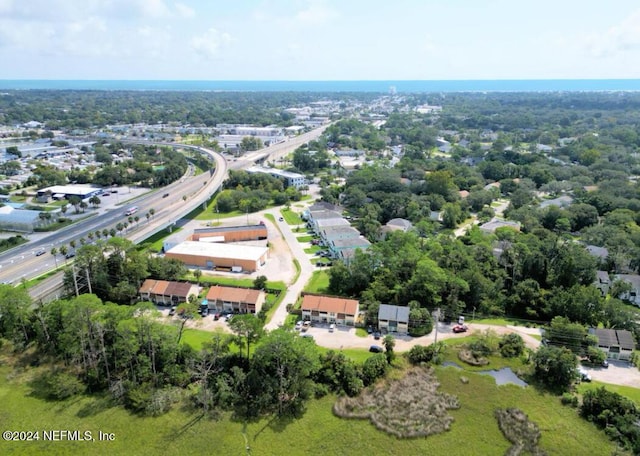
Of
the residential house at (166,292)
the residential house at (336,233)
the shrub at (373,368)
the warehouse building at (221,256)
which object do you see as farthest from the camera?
the residential house at (336,233)

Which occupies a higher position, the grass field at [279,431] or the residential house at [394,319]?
the residential house at [394,319]

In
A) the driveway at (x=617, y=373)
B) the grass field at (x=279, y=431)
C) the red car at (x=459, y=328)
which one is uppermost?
the red car at (x=459, y=328)

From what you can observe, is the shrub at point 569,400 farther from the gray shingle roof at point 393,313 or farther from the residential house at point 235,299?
the residential house at point 235,299

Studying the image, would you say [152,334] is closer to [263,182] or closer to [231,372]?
[231,372]

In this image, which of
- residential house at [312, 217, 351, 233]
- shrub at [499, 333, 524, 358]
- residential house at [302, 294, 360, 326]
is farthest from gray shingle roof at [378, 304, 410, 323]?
residential house at [312, 217, 351, 233]

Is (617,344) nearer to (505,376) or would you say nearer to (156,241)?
(505,376)

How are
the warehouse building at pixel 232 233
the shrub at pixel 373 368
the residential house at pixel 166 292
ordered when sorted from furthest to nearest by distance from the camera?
the warehouse building at pixel 232 233 < the residential house at pixel 166 292 < the shrub at pixel 373 368

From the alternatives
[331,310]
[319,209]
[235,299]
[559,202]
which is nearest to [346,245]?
[331,310]

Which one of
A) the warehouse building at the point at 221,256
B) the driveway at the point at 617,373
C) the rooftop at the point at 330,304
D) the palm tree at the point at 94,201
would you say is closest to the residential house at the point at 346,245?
the warehouse building at the point at 221,256

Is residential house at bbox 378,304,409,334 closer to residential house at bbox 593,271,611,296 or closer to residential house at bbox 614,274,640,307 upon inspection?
residential house at bbox 593,271,611,296
